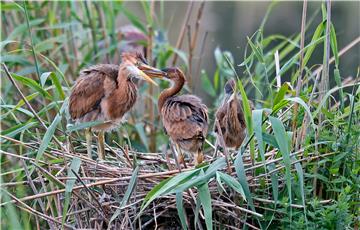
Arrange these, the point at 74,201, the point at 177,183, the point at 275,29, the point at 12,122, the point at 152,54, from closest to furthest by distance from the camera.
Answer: the point at 177,183
the point at 74,201
the point at 12,122
the point at 152,54
the point at 275,29

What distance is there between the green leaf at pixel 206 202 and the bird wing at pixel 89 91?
3.25ft

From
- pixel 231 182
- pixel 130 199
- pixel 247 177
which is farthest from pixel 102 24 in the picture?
pixel 231 182

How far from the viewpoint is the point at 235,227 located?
3.08 metres

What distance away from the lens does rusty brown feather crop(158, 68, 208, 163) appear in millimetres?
3348

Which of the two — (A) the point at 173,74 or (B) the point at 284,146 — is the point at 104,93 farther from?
(B) the point at 284,146

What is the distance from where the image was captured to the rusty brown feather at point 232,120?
3.43 m

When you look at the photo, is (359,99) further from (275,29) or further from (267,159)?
(275,29)

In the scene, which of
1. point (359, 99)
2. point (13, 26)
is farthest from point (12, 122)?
point (359, 99)

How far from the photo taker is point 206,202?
280 cm

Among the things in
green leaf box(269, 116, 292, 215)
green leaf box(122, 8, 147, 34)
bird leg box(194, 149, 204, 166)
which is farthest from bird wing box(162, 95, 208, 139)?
green leaf box(122, 8, 147, 34)

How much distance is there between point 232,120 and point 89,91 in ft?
2.33

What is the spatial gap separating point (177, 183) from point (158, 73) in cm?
105

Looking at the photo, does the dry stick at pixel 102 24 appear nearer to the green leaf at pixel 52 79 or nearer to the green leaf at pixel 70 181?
the green leaf at pixel 52 79

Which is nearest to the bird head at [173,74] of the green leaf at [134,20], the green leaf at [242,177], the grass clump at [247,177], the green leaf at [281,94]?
the grass clump at [247,177]
